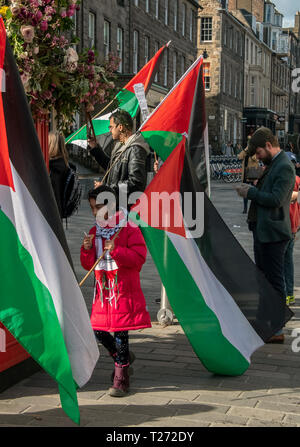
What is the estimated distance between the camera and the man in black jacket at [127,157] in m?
6.14

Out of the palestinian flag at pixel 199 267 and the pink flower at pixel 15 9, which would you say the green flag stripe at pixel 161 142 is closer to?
the palestinian flag at pixel 199 267

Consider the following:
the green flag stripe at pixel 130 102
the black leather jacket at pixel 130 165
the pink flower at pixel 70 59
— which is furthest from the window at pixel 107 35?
the pink flower at pixel 70 59

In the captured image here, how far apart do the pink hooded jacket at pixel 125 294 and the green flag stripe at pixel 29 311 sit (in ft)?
2.90

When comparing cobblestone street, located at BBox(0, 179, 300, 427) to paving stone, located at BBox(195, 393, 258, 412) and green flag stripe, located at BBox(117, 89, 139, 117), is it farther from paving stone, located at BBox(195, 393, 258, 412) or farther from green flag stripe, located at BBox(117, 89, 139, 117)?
green flag stripe, located at BBox(117, 89, 139, 117)

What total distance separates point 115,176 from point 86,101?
3.23 feet

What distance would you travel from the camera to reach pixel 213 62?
186ft

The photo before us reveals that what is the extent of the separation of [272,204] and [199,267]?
1.33 meters

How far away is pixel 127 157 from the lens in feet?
20.4

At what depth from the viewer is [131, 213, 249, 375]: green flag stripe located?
204 inches

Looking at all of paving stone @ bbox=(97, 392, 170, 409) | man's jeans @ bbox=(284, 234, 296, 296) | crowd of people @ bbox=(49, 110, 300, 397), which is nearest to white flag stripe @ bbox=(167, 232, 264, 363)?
crowd of people @ bbox=(49, 110, 300, 397)

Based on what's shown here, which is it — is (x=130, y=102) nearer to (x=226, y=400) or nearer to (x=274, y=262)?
(x=274, y=262)

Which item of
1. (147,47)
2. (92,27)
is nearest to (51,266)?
(92,27)

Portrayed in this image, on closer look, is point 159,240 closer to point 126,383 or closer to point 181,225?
point 181,225

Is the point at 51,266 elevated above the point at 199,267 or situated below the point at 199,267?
above
